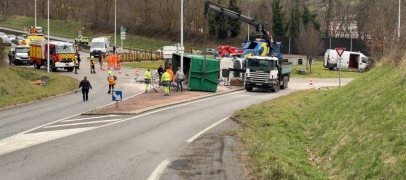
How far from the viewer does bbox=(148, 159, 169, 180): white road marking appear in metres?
12.2

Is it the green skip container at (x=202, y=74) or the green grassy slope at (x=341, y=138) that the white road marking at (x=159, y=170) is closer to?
the green grassy slope at (x=341, y=138)

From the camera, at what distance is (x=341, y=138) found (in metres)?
14.8

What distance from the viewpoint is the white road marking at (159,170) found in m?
12.2

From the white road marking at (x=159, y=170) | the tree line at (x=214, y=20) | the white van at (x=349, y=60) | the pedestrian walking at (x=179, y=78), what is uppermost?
the tree line at (x=214, y=20)

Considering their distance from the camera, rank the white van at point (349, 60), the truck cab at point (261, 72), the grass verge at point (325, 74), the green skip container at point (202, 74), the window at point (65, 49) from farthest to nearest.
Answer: the white van at point (349, 60), the grass verge at point (325, 74), the window at point (65, 49), the truck cab at point (261, 72), the green skip container at point (202, 74)

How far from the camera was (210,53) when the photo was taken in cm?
7944

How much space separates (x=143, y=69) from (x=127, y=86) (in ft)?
55.3

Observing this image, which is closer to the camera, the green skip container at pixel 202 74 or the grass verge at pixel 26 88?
the grass verge at pixel 26 88

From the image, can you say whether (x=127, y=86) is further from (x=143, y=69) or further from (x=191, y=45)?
(x=191, y=45)

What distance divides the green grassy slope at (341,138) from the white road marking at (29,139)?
233 inches

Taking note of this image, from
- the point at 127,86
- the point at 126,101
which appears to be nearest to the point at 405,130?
the point at 126,101

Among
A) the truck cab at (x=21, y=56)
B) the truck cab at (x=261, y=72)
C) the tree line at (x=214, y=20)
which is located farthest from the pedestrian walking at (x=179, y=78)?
the tree line at (x=214, y=20)

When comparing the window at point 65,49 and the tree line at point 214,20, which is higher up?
the tree line at point 214,20

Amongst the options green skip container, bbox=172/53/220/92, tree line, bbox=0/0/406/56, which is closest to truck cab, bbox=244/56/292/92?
green skip container, bbox=172/53/220/92
